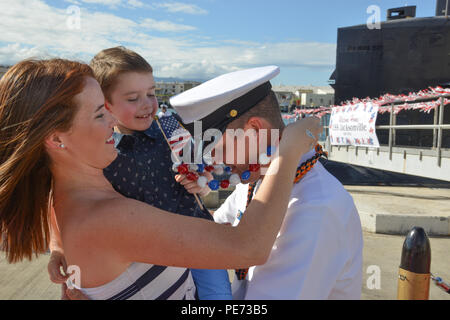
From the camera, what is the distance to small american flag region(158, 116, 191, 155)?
2383 mm

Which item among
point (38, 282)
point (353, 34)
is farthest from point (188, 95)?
point (353, 34)

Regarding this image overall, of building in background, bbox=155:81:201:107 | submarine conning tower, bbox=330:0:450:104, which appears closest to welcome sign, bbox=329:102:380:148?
building in background, bbox=155:81:201:107

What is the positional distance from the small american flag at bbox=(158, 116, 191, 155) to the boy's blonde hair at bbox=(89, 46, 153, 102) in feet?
1.18

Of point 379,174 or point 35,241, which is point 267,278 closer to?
point 35,241

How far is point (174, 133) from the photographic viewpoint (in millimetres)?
2471

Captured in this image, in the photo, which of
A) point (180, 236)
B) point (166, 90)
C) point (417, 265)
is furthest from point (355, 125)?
point (180, 236)

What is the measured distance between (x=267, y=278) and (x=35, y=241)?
1.03m

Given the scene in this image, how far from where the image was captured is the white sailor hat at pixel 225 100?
5.19ft

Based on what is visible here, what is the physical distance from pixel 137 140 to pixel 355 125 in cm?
833

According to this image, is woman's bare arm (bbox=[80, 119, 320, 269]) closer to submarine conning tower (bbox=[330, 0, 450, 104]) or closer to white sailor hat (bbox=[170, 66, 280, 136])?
white sailor hat (bbox=[170, 66, 280, 136])

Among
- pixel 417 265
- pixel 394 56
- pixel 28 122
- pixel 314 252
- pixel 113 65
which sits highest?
pixel 394 56

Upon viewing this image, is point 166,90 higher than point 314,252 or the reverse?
higher

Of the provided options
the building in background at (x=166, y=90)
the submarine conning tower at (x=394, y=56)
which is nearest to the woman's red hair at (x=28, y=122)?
the building in background at (x=166, y=90)

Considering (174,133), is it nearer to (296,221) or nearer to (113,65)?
(113,65)
